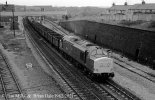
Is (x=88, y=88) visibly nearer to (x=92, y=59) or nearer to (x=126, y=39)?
(x=92, y=59)

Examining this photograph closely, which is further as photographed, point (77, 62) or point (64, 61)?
point (64, 61)

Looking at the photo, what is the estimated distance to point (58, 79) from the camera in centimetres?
2116

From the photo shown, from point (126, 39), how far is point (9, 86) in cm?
2018

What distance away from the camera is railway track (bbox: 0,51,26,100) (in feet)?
54.7

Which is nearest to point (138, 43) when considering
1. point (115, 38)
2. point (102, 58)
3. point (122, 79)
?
point (115, 38)

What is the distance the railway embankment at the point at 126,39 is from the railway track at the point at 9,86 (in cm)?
1576

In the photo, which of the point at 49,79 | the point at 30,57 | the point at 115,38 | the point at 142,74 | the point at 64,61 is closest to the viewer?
the point at 49,79

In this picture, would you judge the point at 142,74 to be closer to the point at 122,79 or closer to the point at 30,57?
the point at 122,79

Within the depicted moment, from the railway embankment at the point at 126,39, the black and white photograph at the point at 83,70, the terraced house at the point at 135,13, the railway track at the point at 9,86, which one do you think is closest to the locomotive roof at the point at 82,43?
the black and white photograph at the point at 83,70

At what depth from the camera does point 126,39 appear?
1328 inches

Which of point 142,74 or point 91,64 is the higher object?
point 91,64

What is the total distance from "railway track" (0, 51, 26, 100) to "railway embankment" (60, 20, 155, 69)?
15.8m

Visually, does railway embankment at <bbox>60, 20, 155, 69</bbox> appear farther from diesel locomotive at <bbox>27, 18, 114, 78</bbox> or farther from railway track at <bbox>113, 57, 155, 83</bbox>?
diesel locomotive at <bbox>27, 18, 114, 78</bbox>

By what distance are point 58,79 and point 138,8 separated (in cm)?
4795
